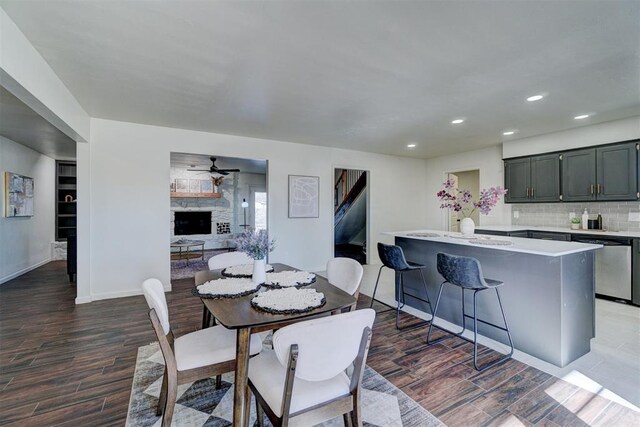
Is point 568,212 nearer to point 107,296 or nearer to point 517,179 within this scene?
point 517,179

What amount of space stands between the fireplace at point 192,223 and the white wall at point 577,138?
26.2 feet

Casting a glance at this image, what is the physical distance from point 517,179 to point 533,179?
0.25 m

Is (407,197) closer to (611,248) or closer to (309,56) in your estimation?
(611,248)

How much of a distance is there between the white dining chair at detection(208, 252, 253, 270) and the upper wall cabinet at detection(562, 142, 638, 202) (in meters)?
4.91

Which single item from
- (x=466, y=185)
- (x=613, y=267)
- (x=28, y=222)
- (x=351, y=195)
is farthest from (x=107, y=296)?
(x=466, y=185)

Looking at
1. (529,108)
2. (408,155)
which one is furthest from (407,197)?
(529,108)

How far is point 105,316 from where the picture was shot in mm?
3406

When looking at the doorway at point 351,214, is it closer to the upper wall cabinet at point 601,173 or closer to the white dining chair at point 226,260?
the upper wall cabinet at point 601,173

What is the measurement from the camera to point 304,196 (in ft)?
18.2

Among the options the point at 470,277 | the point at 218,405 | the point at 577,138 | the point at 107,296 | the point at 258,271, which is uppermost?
the point at 577,138

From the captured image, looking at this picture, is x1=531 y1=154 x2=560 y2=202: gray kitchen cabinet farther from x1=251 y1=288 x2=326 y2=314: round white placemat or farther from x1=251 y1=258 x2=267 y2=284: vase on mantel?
x1=251 y1=258 x2=267 y2=284: vase on mantel

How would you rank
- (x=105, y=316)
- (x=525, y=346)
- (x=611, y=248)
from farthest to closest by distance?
(x=611, y=248) < (x=105, y=316) < (x=525, y=346)

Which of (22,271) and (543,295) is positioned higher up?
(543,295)

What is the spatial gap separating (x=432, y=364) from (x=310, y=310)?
1.42 m
